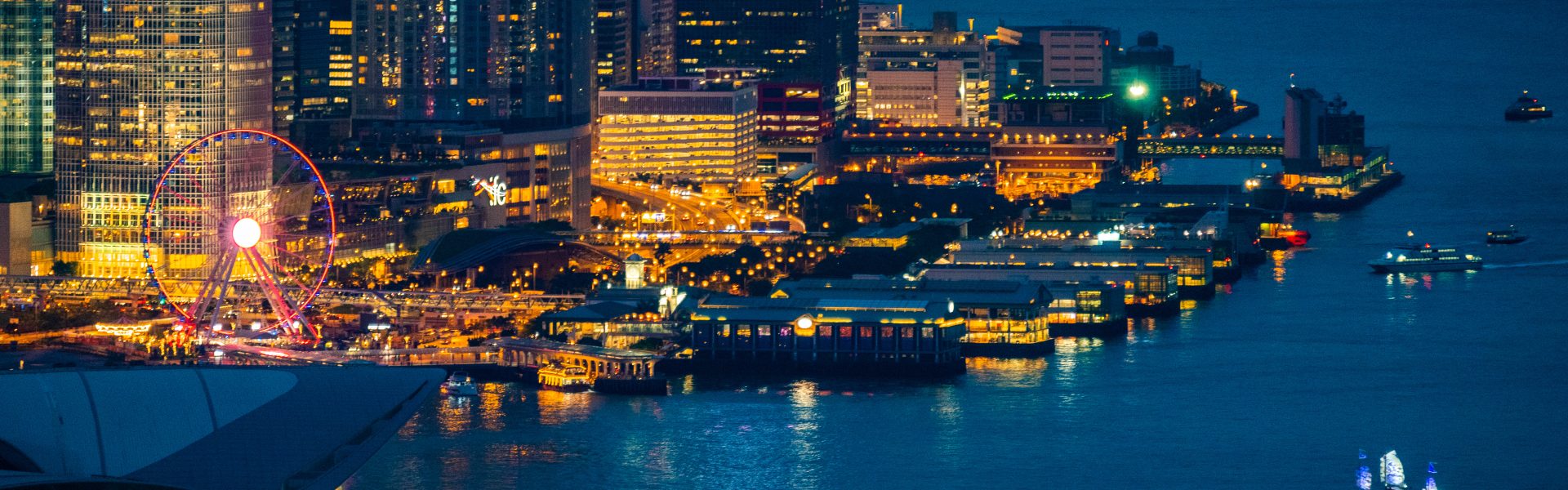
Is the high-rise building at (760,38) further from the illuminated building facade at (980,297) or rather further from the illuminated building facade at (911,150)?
the illuminated building facade at (980,297)

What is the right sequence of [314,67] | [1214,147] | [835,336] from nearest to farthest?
[835,336] < [314,67] < [1214,147]

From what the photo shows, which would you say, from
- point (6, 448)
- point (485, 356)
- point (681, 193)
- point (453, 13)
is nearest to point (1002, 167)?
point (681, 193)

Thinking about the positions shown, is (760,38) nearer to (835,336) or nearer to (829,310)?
(829,310)

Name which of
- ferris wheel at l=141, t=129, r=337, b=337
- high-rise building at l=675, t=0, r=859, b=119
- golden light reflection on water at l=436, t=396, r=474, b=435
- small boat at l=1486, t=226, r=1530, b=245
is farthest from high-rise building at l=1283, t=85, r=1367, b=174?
golden light reflection on water at l=436, t=396, r=474, b=435

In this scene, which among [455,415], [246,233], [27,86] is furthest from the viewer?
[27,86]

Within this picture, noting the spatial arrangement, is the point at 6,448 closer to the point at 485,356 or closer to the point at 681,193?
the point at 485,356

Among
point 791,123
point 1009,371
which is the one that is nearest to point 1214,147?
point 791,123

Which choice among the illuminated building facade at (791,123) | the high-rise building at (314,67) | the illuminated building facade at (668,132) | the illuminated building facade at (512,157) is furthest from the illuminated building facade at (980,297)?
the illuminated building facade at (791,123)
